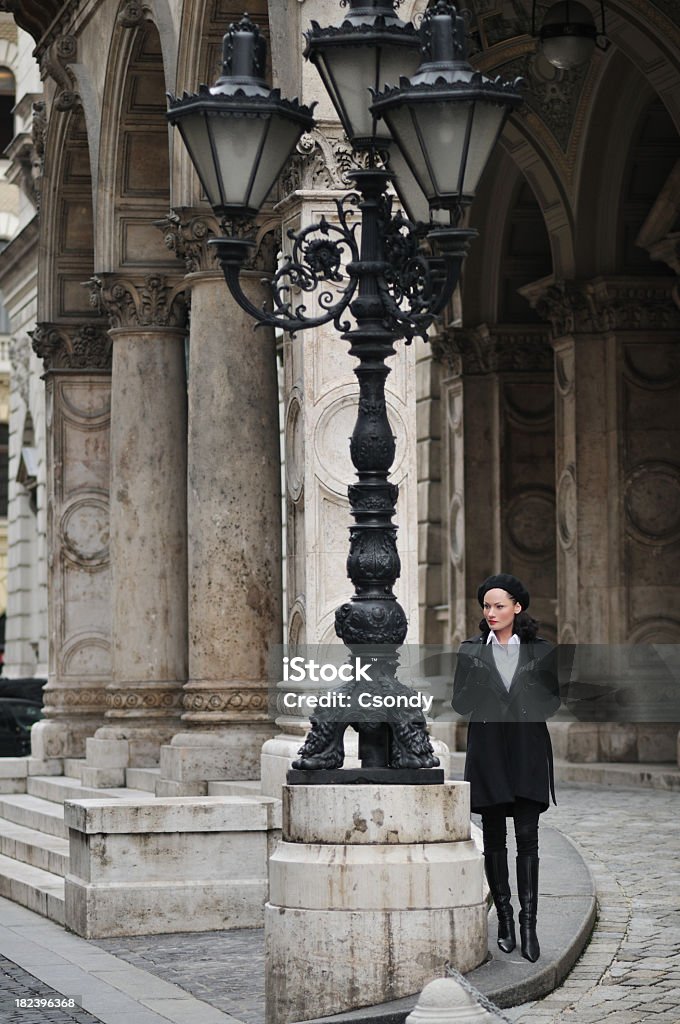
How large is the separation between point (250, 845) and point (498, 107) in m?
5.57

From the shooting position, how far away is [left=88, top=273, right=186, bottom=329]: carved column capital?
65.0ft

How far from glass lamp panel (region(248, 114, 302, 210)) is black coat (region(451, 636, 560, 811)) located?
2.22 m

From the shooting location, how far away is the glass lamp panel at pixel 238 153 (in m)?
9.23

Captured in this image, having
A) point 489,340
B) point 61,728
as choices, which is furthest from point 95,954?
point 489,340

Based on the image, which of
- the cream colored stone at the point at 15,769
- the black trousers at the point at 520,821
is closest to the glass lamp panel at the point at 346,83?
the black trousers at the point at 520,821

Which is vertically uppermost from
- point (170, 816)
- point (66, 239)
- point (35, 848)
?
point (66, 239)

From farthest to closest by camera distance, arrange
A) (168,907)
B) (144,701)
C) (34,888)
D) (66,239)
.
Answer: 1. (66,239)
2. (144,701)
3. (34,888)
4. (168,907)

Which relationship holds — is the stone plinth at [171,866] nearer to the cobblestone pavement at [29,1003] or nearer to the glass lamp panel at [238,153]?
the cobblestone pavement at [29,1003]

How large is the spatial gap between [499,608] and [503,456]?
51.0ft

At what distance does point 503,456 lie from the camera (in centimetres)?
2514

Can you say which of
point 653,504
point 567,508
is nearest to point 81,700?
point 567,508

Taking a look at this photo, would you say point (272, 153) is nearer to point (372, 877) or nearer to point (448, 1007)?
point (372, 877)

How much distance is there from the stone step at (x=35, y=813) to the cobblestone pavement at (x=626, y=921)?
162 inches

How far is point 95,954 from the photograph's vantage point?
12141mm
